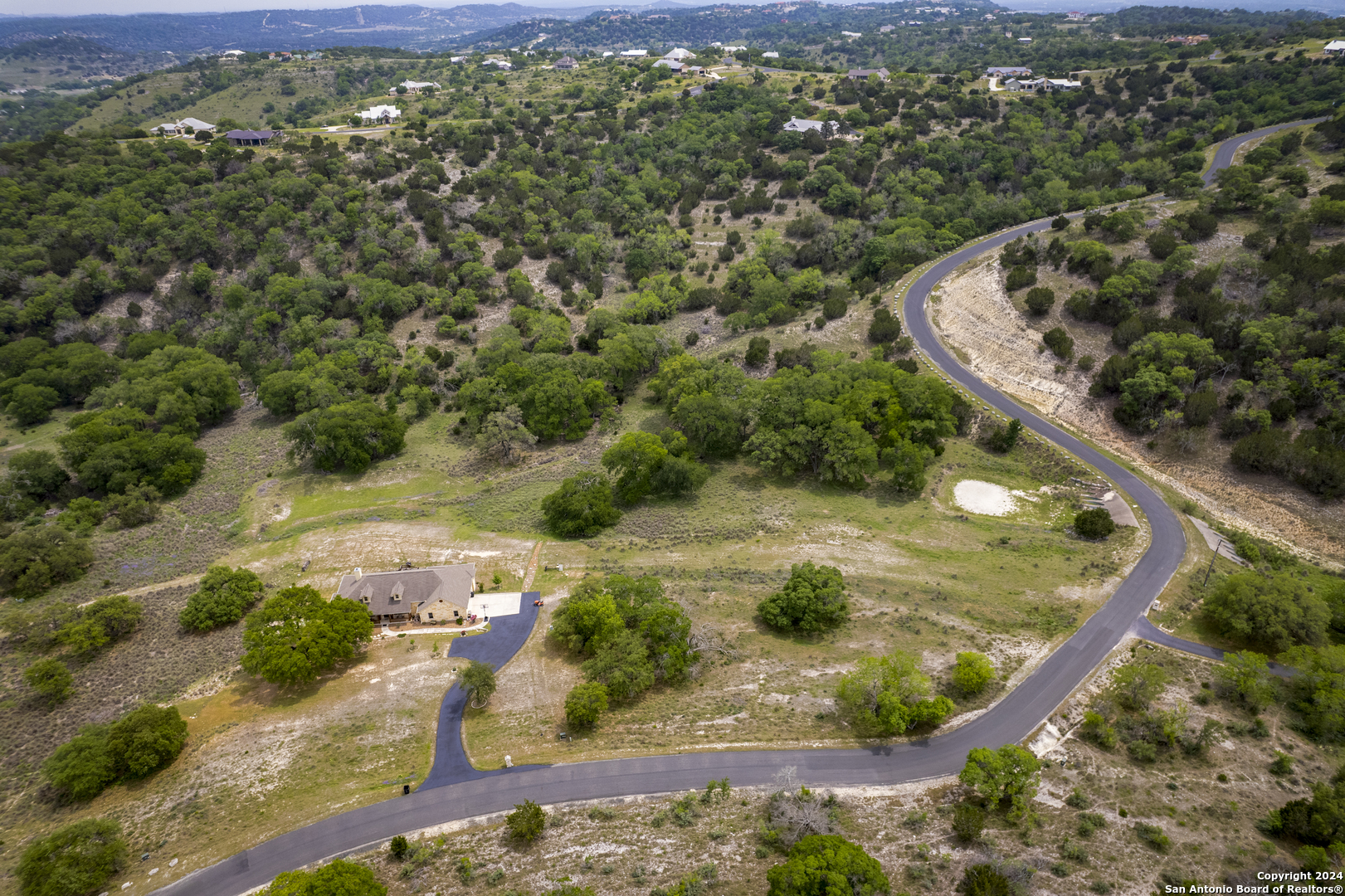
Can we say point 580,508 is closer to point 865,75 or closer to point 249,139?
point 249,139

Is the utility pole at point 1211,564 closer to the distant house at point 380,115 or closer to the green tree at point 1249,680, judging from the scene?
the green tree at point 1249,680

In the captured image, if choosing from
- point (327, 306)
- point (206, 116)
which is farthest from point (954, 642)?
point (206, 116)

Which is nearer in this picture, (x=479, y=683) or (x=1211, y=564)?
(x=479, y=683)

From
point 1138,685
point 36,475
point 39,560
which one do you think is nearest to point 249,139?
point 36,475

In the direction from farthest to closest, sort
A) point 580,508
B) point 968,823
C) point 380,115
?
point 380,115 → point 580,508 → point 968,823

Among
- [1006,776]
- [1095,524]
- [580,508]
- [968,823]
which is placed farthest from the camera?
[580,508]

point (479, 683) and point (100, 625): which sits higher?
point (100, 625)

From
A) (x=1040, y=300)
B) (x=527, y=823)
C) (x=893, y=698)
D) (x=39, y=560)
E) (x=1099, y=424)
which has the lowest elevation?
(x=527, y=823)
